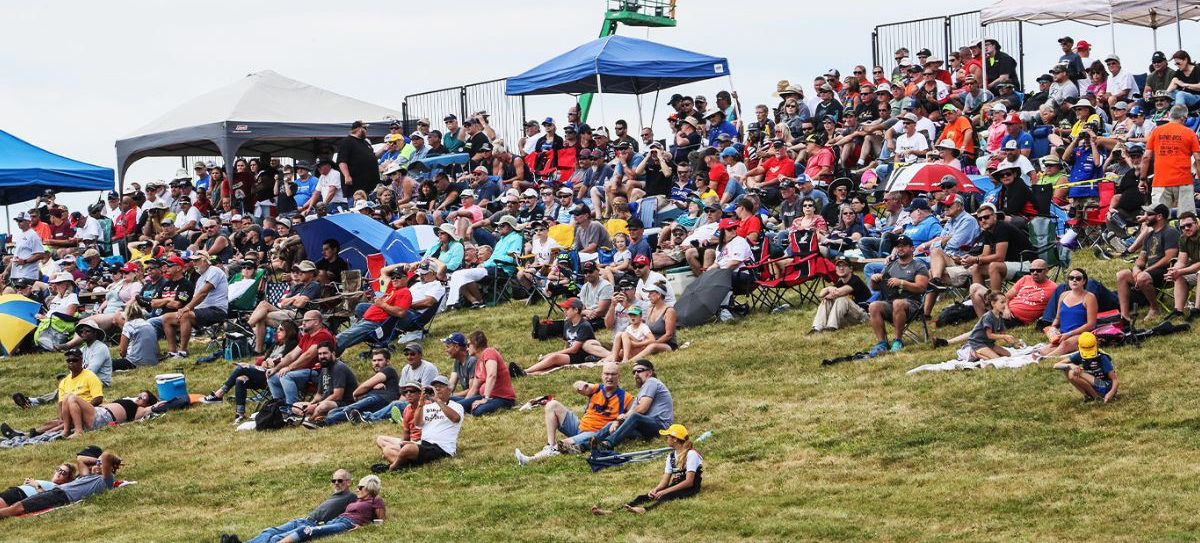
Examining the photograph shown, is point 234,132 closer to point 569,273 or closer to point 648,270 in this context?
point 569,273

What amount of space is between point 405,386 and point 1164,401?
674cm

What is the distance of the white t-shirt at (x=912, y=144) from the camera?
22.0 m

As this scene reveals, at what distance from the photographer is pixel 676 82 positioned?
2959cm

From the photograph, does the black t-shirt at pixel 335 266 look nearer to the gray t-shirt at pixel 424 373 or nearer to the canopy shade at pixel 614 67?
the gray t-shirt at pixel 424 373

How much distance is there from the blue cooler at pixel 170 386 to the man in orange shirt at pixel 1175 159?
1166cm

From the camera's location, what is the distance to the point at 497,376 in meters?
16.3

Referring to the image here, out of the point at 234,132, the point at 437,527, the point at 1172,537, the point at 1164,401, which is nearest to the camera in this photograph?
the point at 1172,537

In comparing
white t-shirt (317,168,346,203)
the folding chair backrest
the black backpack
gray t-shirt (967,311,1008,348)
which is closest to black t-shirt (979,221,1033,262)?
gray t-shirt (967,311,1008,348)

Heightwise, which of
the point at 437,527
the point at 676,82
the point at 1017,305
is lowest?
the point at 437,527

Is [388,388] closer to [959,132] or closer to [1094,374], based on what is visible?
[1094,374]

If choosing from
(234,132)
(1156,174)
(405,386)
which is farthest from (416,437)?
(234,132)

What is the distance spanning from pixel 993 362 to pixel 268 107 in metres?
18.0

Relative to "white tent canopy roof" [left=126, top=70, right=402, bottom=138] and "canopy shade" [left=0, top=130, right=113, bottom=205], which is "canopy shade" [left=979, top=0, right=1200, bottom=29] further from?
"canopy shade" [left=0, top=130, right=113, bottom=205]

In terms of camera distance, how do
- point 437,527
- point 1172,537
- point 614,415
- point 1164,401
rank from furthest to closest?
point 614,415
point 1164,401
point 437,527
point 1172,537
